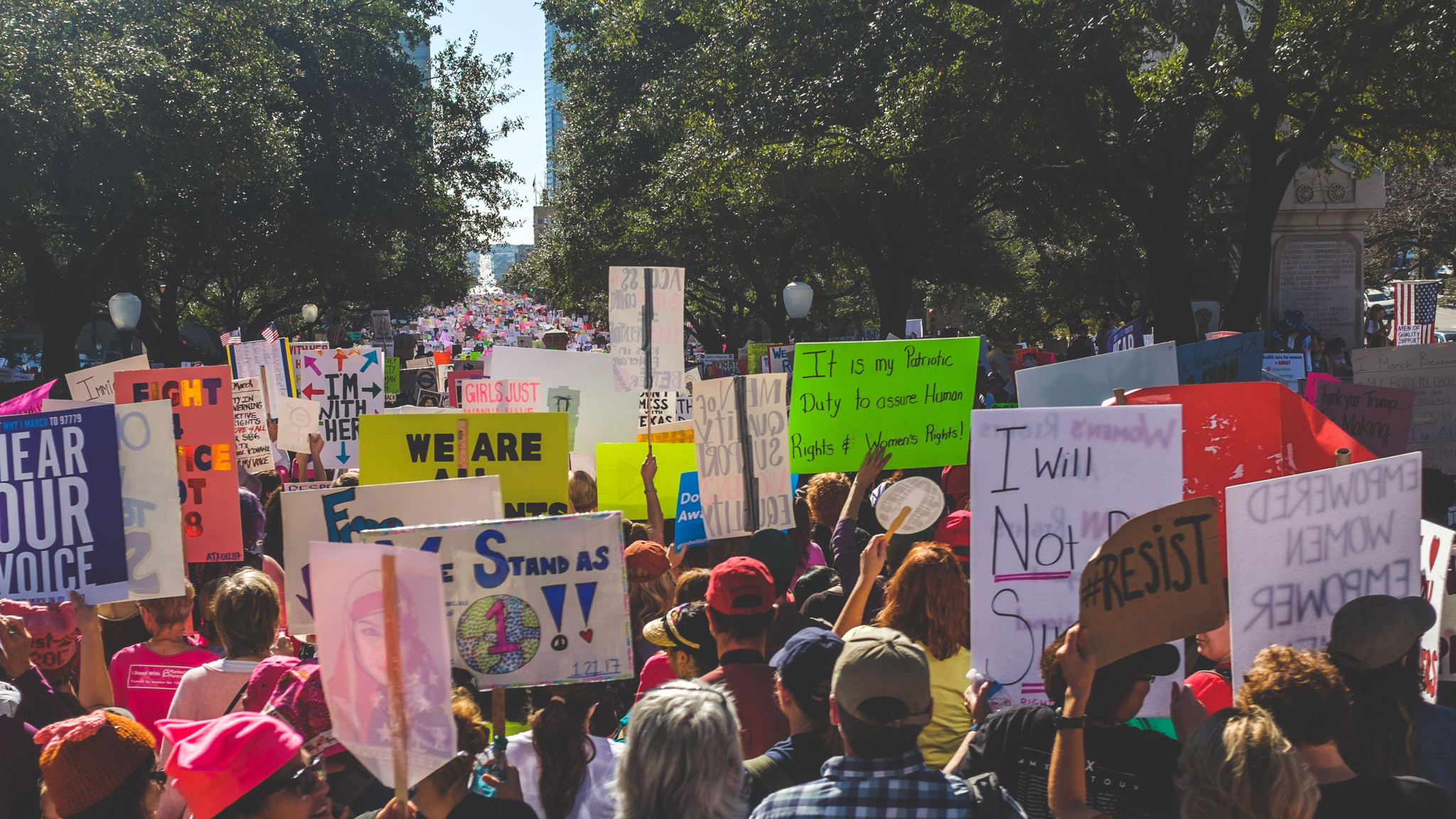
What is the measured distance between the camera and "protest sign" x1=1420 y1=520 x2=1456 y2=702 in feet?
11.7

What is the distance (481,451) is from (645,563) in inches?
51.9

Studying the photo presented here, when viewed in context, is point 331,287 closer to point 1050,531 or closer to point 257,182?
point 257,182

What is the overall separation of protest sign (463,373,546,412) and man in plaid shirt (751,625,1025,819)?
20.4 ft

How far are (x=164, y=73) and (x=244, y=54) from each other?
4.08 meters

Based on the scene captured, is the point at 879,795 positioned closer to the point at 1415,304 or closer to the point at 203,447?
the point at 203,447

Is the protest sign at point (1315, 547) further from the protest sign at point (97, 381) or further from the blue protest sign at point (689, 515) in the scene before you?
the protest sign at point (97, 381)

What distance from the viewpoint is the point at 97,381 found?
25.7 ft

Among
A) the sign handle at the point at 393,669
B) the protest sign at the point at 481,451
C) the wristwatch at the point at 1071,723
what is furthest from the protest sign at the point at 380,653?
the protest sign at the point at 481,451

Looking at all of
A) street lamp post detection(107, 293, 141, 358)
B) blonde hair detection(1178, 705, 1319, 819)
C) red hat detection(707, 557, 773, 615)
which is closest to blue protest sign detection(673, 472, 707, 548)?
red hat detection(707, 557, 773, 615)

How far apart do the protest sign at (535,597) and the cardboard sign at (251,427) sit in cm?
532

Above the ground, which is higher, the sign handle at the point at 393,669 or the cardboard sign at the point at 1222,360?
the cardboard sign at the point at 1222,360

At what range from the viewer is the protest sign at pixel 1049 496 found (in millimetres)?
3730

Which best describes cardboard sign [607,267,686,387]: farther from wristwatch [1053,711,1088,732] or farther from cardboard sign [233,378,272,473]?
wristwatch [1053,711,1088,732]

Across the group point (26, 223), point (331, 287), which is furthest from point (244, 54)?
point (331, 287)
